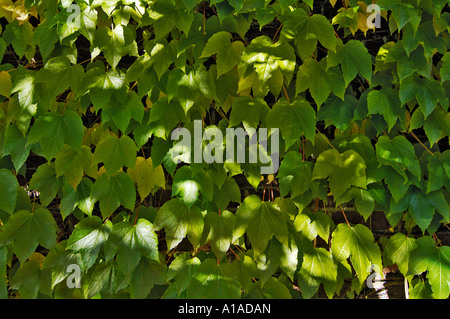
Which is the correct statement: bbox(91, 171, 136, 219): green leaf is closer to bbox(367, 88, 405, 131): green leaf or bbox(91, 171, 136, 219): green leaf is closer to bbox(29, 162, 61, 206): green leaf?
bbox(29, 162, 61, 206): green leaf

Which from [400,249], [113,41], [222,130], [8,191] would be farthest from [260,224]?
[8,191]

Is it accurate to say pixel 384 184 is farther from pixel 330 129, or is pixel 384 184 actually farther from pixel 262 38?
pixel 262 38

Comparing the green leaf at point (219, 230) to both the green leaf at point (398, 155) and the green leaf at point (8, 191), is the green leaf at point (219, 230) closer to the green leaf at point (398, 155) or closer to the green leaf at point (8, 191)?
the green leaf at point (398, 155)

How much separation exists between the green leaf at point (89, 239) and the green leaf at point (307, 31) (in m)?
1.05

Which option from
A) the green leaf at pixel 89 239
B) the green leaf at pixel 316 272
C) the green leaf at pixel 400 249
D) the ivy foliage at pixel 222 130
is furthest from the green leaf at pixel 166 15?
the green leaf at pixel 400 249

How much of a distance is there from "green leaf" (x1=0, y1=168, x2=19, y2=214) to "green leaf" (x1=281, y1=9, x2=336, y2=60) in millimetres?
1231

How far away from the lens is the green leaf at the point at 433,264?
1.58 m

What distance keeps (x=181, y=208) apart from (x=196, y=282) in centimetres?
29

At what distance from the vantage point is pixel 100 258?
5.52ft

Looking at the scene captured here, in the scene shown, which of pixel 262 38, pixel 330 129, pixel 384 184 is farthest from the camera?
pixel 330 129

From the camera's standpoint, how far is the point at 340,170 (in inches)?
61.1

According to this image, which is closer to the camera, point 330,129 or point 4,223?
point 4,223

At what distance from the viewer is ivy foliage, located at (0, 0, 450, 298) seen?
1536 mm
